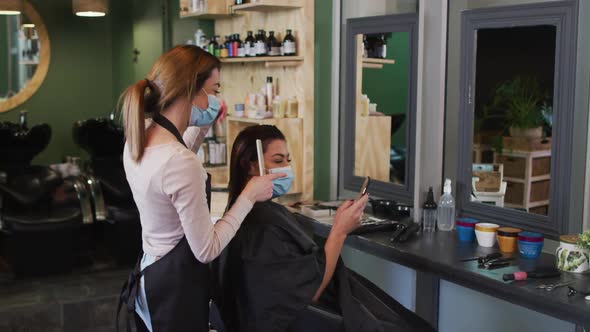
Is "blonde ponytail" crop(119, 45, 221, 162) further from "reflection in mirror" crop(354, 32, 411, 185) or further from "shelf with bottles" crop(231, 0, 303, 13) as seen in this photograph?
"shelf with bottles" crop(231, 0, 303, 13)

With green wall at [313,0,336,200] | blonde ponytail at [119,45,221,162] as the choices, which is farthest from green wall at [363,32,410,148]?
blonde ponytail at [119,45,221,162]

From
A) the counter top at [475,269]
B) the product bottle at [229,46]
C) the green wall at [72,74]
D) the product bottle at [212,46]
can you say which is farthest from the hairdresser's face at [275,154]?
the green wall at [72,74]

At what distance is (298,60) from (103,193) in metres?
2.09

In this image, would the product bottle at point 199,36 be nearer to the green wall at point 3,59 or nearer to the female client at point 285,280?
the green wall at point 3,59

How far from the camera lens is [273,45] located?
3711mm

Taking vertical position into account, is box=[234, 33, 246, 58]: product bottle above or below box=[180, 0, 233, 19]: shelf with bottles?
below

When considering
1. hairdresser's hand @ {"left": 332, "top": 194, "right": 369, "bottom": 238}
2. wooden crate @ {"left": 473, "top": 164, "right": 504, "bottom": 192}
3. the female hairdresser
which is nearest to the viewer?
the female hairdresser

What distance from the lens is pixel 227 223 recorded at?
1851mm

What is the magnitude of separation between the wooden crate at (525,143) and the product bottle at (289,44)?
1.32 meters

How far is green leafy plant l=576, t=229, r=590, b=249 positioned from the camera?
2.22 metres

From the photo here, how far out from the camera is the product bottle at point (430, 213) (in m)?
2.89

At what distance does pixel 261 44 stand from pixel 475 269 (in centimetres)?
192

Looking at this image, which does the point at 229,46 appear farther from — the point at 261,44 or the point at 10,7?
the point at 10,7

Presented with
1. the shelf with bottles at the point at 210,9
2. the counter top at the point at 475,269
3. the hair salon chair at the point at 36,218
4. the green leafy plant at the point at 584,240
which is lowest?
the hair salon chair at the point at 36,218
